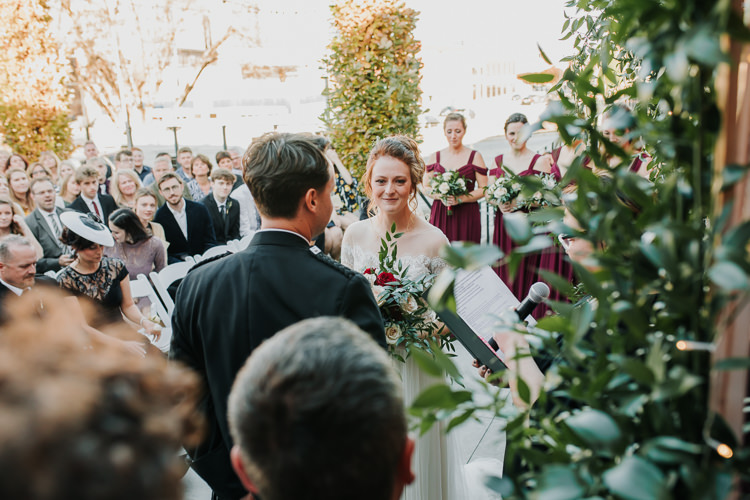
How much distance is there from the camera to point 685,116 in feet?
2.78

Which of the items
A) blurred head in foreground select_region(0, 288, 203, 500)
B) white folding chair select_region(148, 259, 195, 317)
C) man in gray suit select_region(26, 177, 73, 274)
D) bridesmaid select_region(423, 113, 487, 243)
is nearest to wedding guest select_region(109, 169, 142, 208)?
man in gray suit select_region(26, 177, 73, 274)

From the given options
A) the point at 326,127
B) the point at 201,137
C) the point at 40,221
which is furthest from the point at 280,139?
the point at 201,137

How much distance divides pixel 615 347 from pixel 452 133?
6.24m

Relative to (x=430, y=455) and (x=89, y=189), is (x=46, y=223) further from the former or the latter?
(x=430, y=455)

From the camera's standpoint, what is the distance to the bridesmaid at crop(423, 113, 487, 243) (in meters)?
6.91

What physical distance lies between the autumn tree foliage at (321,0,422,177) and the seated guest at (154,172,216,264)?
5.54 feet

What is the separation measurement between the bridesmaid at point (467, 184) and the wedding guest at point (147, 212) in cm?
305

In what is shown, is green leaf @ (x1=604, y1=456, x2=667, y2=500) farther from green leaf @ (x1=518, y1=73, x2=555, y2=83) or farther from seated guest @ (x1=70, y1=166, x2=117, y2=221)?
seated guest @ (x1=70, y1=166, x2=117, y2=221)

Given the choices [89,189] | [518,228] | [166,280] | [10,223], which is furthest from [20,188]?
[518,228]

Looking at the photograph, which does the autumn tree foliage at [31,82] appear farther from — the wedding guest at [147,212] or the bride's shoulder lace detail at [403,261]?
the bride's shoulder lace detail at [403,261]

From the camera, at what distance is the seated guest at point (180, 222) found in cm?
586

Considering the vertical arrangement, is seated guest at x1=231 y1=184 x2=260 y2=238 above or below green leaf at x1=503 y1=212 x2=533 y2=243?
below

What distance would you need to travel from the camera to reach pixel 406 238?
3.58m

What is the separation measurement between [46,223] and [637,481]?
6.35 meters
